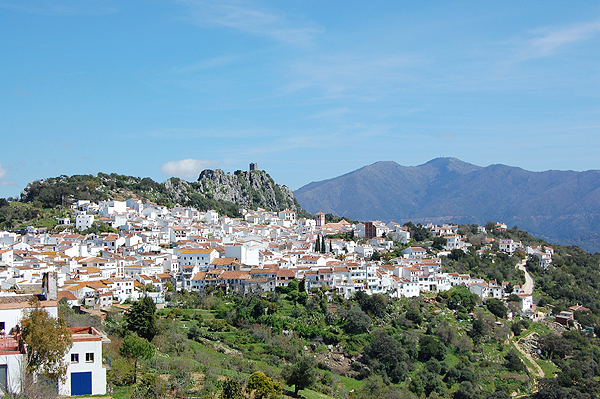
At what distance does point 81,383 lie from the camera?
14.0 metres

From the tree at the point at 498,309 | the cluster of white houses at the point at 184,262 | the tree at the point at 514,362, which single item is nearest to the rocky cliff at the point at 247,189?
the cluster of white houses at the point at 184,262

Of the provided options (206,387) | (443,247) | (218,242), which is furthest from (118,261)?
(443,247)

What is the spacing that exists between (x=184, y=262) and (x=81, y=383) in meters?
29.3

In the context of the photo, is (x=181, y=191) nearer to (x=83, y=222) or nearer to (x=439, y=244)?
(x=83, y=222)

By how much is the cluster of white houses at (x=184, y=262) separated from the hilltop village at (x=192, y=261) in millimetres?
78

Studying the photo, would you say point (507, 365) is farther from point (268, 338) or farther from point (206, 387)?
point (206, 387)

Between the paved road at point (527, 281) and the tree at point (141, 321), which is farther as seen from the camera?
the paved road at point (527, 281)

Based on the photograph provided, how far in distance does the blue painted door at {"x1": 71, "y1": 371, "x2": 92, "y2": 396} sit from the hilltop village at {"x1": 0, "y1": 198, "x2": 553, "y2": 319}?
614 inches

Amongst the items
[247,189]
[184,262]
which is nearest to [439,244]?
[184,262]

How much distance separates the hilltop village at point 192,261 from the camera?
120 ft

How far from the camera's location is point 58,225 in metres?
56.7

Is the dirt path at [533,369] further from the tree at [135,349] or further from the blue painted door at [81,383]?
the blue painted door at [81,383]

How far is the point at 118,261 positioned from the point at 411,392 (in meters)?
23.7

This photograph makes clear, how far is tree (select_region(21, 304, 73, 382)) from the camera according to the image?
41.5 feet
